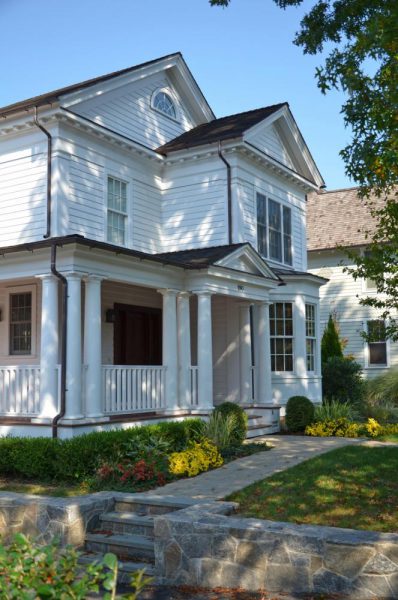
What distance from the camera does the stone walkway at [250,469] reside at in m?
9.49

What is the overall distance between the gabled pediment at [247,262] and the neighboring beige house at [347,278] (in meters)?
11.1

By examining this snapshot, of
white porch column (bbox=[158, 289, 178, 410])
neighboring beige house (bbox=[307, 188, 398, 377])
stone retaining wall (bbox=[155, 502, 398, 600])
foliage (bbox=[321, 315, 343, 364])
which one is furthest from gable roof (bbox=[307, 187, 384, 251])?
stone retaining wall (bbox=[155, 502, 398, 600])

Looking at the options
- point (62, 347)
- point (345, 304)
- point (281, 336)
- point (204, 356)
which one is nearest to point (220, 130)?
point (281, 336)

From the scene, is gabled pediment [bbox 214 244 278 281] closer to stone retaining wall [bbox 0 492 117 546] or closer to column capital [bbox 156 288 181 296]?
column capital [bbox 156 288 181 296]

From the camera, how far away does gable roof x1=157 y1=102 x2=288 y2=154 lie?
54.6 ft

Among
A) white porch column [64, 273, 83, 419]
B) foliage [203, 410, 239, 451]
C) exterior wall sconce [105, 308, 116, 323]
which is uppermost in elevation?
exterior wall sconce [105, 308, 116, 323]

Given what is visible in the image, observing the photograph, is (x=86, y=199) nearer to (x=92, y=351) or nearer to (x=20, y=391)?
(x=92, y=351)

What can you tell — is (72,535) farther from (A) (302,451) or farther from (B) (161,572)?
(A) (302,451)

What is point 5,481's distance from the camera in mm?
11117

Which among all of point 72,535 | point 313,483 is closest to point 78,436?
point 72,535

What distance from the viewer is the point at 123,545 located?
7.89 metres

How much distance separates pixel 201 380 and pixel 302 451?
2.72m

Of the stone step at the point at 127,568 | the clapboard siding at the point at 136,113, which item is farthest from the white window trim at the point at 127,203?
the stone step at the point at 127,568

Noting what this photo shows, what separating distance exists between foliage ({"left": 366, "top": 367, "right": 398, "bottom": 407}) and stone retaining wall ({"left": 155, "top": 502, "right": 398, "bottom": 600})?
48.3 ft
